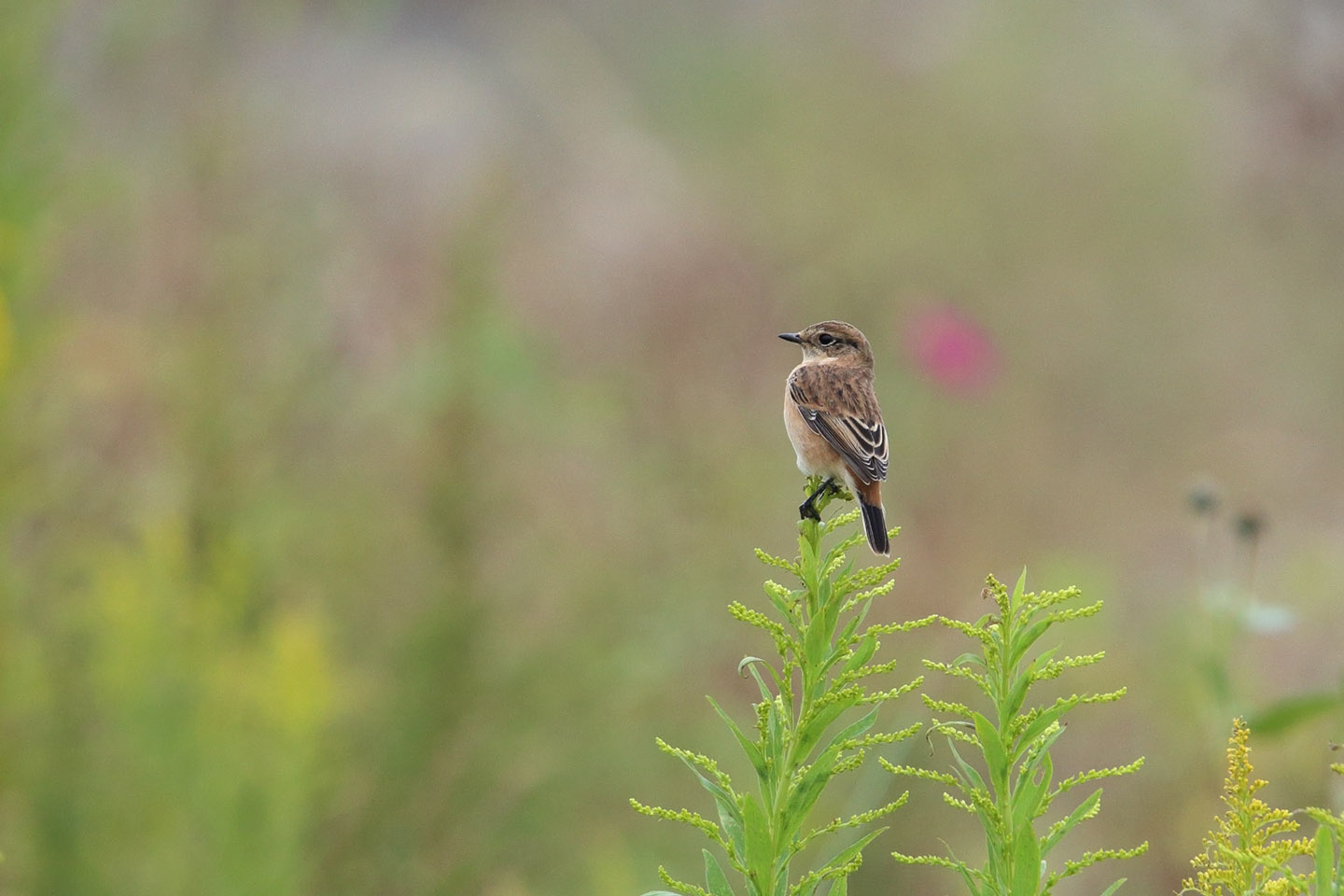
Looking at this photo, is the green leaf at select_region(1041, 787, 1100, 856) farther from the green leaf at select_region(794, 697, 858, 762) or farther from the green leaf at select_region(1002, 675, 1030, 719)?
the green leaf at select_region(794, 697, 858, 762)

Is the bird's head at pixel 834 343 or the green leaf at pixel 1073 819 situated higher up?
the bird's head at pixel 834 343

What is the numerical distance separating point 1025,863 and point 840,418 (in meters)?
1.75

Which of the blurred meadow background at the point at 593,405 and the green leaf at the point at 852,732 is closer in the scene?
the green leaf at the point at 852,732

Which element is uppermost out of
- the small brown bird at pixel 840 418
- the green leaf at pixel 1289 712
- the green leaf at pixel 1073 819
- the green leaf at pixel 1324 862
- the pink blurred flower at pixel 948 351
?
the pink blurred flower at pixel 948 351

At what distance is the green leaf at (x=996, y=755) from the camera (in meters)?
1.23

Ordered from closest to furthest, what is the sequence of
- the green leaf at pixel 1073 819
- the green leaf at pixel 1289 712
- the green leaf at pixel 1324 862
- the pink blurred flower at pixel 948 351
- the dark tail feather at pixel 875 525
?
the green leaf at pixel 1324 862 → the green leaf at pixel 1073 819 → the green leaf at pixel 1289 712 → the dark tail feather at pixel 875 525 → the pink blurred flower at pixel 948 351

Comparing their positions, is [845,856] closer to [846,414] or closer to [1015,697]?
[1015,697]

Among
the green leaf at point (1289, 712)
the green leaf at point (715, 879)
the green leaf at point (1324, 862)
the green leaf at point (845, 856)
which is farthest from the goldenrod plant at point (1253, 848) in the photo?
the green leaf at point (1289, 712)

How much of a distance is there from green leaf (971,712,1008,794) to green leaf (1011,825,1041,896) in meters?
0.04

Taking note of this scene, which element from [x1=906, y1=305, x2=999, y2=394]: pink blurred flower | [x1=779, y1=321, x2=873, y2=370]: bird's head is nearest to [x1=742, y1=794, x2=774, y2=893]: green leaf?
[x1=779, y1=321, x2=873, y2=370]: bird's head

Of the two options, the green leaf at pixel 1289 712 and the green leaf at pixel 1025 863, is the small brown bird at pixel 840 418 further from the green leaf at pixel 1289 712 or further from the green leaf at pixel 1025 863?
the green leaf at pixel 1025 863

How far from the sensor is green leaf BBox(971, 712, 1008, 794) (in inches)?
48.5

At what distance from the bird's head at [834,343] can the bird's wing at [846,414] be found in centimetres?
7

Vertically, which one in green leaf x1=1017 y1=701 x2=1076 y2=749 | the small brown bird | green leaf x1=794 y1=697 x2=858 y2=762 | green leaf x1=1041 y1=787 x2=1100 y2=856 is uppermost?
the small brown bird
